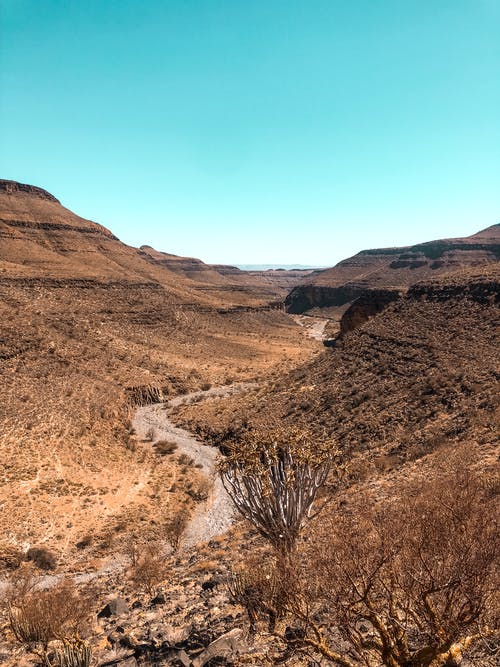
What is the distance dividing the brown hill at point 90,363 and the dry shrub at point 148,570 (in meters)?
2.45

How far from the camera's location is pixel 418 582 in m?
5.03

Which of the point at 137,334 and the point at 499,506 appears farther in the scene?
the point at 137,334

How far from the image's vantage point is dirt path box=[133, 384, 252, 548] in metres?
18.0

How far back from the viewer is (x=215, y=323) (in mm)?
69562

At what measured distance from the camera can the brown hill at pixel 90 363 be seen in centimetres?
1984

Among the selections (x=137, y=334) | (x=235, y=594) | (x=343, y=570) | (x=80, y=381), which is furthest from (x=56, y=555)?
(x=137, y=334)

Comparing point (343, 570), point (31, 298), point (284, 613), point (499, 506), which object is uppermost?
point (31, 298)

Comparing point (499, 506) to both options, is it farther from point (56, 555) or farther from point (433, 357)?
point (433, 357)

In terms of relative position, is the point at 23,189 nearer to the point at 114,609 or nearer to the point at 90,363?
the point at 90,363

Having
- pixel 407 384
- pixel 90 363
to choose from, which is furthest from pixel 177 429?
pixel 407 384

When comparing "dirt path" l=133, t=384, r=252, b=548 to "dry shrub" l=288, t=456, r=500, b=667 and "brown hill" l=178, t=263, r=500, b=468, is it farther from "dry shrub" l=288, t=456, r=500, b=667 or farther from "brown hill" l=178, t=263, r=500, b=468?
"dry shrub" l=288, t=456, r=500, b=667

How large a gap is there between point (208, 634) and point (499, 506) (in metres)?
6.96

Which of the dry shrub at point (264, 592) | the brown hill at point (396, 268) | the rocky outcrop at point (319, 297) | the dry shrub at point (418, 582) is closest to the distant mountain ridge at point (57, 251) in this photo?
the rocky outcrop at point (319, 297)

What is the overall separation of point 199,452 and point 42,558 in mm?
12870
